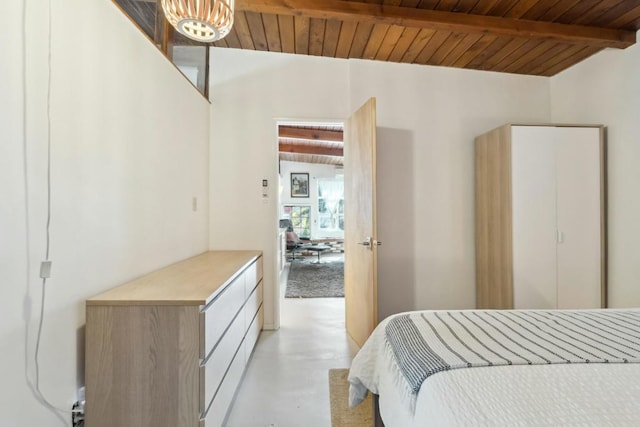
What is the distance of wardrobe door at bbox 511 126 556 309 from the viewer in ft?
7.99

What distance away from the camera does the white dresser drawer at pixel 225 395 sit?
4.34 feet

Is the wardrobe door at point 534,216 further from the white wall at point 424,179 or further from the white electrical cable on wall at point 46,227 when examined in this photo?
the white electrical cable on wall at point 46,227

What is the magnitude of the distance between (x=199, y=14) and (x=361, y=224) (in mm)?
1841

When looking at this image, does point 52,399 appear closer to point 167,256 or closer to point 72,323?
point 72,323

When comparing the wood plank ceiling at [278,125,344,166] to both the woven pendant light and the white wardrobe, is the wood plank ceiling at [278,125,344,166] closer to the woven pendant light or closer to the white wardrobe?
the white wardrobe

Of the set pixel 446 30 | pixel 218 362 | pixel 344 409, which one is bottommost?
pixel 344 409

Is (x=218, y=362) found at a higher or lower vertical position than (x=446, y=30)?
lower

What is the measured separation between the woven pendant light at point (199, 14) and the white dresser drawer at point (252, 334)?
6.18 feet

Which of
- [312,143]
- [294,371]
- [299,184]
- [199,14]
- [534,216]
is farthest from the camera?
[299,184]

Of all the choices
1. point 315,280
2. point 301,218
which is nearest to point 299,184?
point 301,218

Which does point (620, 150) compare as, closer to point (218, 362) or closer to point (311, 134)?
point (218, 362)

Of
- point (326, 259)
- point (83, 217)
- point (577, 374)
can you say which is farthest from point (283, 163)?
point (577, 374)

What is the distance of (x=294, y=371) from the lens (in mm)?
2162

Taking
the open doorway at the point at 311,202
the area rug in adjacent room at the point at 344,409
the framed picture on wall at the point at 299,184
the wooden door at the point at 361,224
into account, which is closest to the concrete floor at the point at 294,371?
the area rug in adjacent room at the point at 344,409
